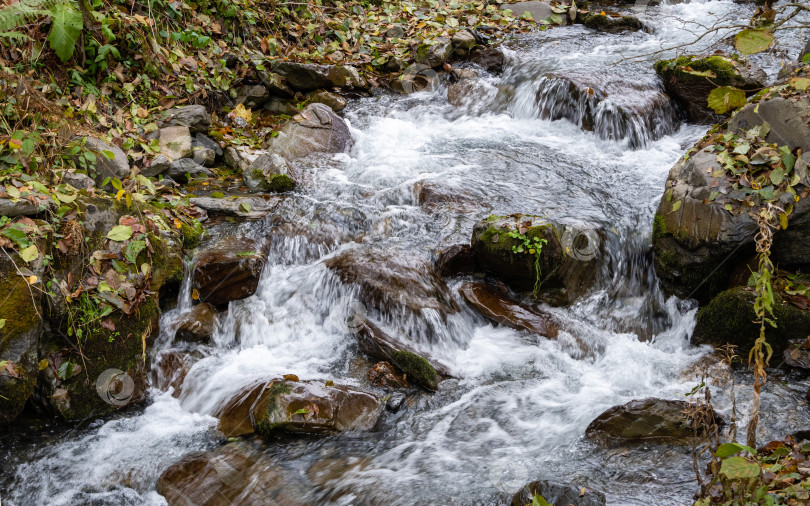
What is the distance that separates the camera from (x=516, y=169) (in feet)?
25.9

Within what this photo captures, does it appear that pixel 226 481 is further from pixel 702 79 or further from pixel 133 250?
pixel 702 79

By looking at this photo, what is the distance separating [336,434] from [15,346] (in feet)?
8.37

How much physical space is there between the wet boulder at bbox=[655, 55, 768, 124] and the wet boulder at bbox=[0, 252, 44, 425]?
8.54 meters

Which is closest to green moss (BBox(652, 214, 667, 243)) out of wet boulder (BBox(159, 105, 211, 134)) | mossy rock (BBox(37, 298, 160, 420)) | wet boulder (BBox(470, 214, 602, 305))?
wet boulder (BBox(470, 214, 602, 305))

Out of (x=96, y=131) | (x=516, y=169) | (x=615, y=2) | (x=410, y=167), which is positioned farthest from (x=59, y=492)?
(x=615, y=2)

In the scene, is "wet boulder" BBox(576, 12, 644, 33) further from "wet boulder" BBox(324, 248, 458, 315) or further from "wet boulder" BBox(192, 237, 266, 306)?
"wet boulder" BBox(192, 237, 266, 306)

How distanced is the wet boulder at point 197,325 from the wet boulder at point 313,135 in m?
3.32

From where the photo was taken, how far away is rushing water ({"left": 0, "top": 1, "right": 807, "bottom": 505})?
4.04 meters

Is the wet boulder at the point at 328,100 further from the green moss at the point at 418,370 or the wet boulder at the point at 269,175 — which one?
the green moss at the point at 418,370

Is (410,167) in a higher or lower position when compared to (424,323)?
higher

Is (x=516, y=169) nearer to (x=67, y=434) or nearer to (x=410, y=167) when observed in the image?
(x=410, y=167)

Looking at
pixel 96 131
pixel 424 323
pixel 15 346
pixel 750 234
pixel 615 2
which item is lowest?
pixel 424 323

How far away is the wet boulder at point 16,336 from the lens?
4277 millimetres

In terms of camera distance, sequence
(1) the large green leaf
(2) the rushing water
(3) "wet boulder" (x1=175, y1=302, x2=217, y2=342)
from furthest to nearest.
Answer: (1) the large green leaf
(3) "wet boulder" (x1=175, y1=302, x2=217, y2=342)
(2) the rushing water
